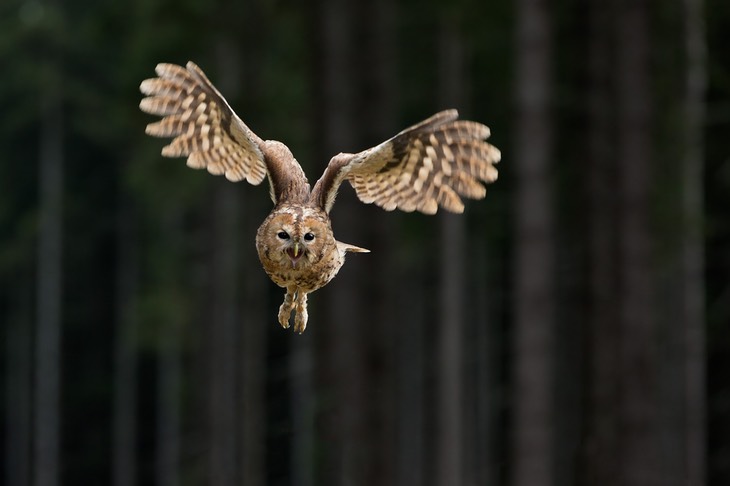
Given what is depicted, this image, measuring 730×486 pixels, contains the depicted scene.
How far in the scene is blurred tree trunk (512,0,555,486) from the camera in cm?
1064

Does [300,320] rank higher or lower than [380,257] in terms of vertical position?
lower

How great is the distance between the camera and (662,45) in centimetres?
1762

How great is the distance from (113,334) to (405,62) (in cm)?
2109

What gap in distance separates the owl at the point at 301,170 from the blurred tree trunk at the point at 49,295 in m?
29.8

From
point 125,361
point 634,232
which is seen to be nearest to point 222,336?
point 634,232

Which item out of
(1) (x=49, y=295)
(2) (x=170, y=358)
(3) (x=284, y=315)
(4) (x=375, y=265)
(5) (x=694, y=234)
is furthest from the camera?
(2) (x=170, y=358)

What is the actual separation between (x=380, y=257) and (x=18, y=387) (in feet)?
107

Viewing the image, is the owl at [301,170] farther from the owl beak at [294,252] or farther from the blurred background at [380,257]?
the blurred background at [380,257]

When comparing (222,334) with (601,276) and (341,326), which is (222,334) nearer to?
(601,276)

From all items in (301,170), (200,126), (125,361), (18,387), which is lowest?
(18,387)

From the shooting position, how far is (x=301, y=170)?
5.02ft

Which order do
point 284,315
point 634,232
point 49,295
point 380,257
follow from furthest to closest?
point 49,295
point 634,232
point 380,257
point 284,315

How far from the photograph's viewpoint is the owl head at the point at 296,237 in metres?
1.47

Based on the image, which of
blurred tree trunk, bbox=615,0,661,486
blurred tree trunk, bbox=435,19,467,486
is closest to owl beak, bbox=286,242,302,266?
blurred tree trunk, bbox=615,0,661,486
